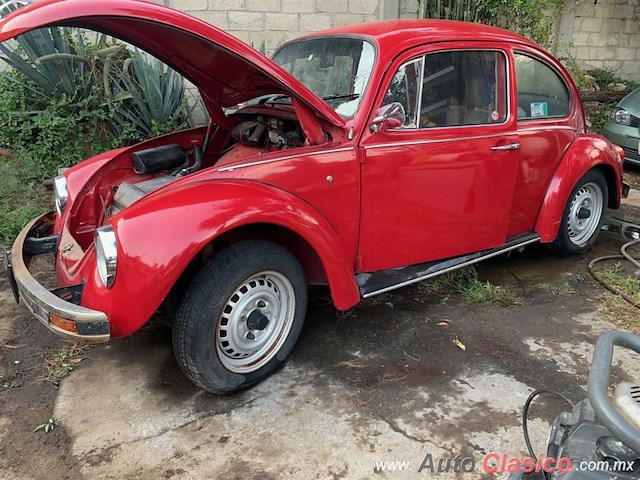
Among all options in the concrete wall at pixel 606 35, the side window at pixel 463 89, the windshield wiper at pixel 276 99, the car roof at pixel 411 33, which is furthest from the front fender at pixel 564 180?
the concrete wall at pixel 606 35

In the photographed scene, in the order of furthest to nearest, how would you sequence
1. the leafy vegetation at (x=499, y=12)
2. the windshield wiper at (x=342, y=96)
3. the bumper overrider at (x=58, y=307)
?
the leafy vegetation at (x=499, y=12), the windshield wiper at (x=342, y=96), the bumper overrider at (x=58, y=307)

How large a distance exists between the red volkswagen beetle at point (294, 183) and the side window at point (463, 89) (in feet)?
0.04

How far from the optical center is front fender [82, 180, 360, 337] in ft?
7.64

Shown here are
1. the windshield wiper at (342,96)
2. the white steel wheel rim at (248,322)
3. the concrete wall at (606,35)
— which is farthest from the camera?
the concrete wall at (606,35)

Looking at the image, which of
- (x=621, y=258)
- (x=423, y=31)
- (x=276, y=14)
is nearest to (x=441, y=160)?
(x=423, y=31)

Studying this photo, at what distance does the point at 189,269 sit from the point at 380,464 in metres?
1.33

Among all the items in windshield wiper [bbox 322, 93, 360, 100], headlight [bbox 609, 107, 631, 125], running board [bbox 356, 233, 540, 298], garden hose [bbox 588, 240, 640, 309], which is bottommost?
garden hose [bbox 588, 240, 640, 309]

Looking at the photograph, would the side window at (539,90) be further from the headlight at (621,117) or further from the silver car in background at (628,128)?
the headlight at (621,117)

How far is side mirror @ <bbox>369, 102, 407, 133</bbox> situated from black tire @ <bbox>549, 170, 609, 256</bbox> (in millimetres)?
2085

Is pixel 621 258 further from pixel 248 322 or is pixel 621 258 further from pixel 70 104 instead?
pixel 70 104

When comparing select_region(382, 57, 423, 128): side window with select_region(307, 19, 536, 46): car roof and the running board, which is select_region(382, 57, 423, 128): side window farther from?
the running board

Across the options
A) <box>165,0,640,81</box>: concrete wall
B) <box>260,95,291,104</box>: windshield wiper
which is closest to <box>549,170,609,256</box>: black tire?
<box>260,95,291,104</box>: windshield wiper

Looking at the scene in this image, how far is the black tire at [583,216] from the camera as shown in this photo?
4.29 metres

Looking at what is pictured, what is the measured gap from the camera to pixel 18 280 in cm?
259
